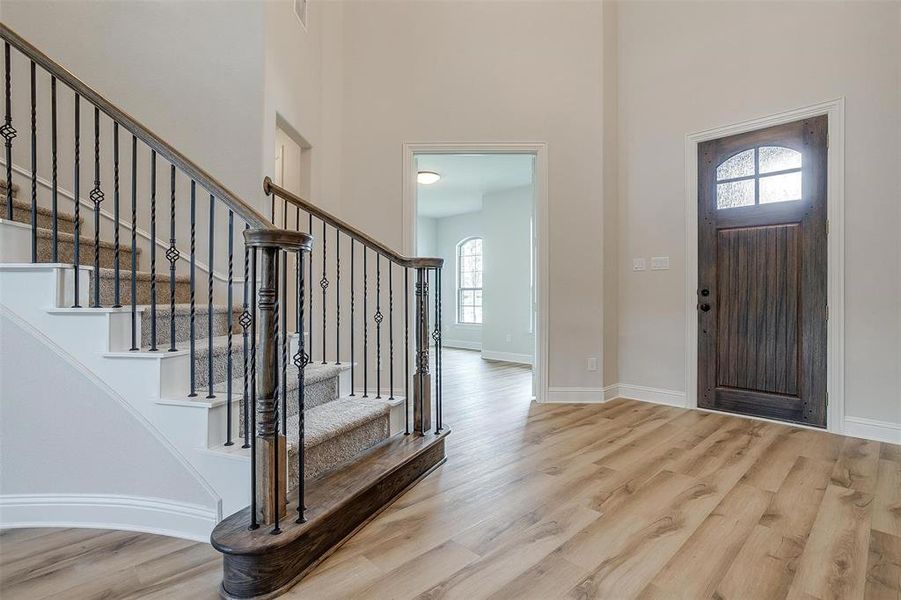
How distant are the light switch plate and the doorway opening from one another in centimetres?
184

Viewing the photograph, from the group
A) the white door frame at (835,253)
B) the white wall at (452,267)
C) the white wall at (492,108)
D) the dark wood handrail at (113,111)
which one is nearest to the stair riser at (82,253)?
the dark wood handrail at (113,111)

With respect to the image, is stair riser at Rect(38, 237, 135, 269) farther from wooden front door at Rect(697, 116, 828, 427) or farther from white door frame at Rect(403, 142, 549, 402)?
wooden front door at Rect(697, 116, 828, 427)

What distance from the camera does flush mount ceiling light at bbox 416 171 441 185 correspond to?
605cm

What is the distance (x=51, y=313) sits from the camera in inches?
66.8

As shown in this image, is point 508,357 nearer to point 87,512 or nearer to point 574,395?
point 574,395

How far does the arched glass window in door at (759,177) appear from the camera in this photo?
327 centimetres

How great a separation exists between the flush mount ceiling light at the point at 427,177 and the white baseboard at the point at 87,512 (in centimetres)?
492

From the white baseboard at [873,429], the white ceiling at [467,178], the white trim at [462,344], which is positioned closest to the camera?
the white baseboard at [873,429]

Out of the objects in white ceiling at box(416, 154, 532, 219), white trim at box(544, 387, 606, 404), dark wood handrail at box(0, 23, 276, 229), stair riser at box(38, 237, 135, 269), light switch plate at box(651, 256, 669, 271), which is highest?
white ceiling at box(416, 154, 532, 219)

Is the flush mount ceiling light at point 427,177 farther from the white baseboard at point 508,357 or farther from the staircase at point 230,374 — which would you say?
the staircase at point 230,374

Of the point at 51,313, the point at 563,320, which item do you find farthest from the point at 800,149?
the point at 51,313

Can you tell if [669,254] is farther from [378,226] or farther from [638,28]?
[378,226]

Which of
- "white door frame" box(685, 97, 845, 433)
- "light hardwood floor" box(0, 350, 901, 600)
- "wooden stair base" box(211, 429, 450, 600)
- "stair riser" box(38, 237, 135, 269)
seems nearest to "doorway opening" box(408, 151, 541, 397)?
"white door frame" box(685, 97, 845, 433)

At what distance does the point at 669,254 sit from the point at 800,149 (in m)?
1.14
